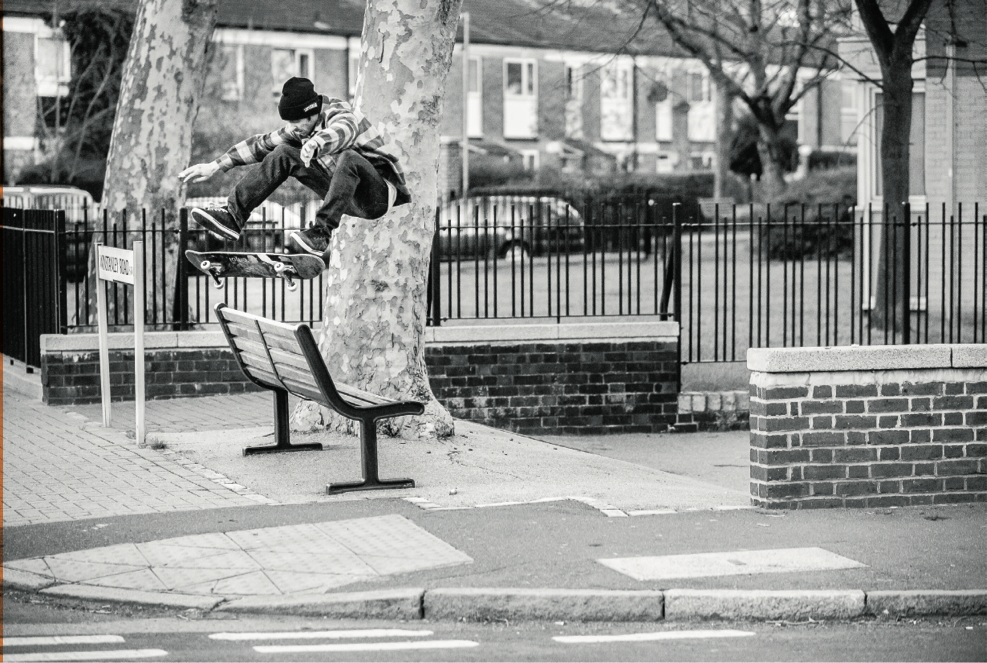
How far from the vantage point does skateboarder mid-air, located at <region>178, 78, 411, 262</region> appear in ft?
27.1

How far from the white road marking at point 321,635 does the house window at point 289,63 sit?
4229 centimetres

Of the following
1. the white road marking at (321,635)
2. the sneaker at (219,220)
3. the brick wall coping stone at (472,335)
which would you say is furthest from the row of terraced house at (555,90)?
the white road marking at (321,635)

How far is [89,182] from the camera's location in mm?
38812

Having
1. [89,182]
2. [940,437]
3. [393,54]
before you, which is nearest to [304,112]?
[393,54]

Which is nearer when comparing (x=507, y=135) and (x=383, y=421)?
(x=383, y=421)

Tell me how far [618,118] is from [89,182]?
28.0 metres

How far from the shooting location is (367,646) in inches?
223

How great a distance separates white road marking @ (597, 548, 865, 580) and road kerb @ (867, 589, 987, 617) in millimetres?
499

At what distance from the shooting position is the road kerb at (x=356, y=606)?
6176 mm

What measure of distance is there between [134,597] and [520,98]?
52.8 m

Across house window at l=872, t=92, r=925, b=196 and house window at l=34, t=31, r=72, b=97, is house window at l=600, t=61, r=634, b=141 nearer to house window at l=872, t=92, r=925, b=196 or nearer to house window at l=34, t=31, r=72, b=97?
house window at l=34, t=31, r=72, b=97

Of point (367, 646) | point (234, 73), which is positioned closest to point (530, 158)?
point (234, 73)

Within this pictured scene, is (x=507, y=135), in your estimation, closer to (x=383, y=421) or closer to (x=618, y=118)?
(x=618, y=118)

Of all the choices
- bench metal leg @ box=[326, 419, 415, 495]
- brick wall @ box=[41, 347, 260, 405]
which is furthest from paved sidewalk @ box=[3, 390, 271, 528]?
brick wall @ box=[41, 347, 260, 405]
